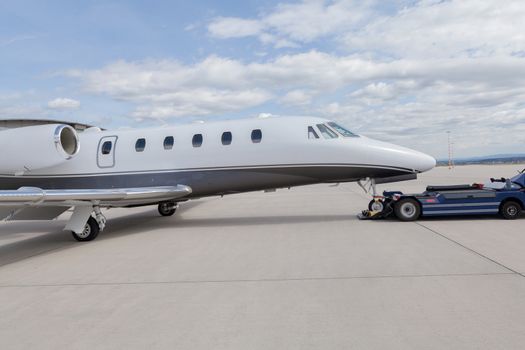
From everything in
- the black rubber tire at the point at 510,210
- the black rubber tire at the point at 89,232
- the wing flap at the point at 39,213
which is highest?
the wing flap at the point at 39,213

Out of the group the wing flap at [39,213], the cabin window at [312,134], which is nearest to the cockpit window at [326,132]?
the cabin window at [312,134]

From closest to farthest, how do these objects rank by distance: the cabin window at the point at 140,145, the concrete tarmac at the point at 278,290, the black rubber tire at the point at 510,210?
the concrete tarmac at the point at 278,290, the black rubber tire at the point at 510,210, the cabin window at the point at 140,145

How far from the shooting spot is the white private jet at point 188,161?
34.8 ft

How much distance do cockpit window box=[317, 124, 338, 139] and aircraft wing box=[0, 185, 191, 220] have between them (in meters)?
3.98

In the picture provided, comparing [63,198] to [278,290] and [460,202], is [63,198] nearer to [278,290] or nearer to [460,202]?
[278,290]

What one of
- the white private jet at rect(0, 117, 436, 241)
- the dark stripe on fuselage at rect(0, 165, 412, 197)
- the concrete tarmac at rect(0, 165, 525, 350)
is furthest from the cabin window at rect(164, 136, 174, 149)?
the concrete tarmac at rect(0, 165, 525, 350)

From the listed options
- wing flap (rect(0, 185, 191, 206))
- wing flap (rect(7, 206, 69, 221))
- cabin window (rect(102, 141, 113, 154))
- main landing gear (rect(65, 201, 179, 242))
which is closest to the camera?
wing flap (rect(0, 185, 191, 206))

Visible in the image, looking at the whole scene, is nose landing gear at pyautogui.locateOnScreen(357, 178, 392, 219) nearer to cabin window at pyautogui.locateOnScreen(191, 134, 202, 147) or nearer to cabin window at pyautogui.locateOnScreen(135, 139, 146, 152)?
cabin window at pyautogui.locateOnScreen(191, 134, 202, 147)

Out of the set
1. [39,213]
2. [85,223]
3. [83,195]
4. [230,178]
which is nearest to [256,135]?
[230,178]

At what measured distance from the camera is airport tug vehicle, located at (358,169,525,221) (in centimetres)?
1020

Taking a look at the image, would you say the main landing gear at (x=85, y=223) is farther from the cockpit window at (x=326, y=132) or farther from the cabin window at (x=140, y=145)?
the cockpit window at (x=326, y=132)

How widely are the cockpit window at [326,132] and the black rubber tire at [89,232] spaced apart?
6.27 m

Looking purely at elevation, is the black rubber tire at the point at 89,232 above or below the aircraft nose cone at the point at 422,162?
below

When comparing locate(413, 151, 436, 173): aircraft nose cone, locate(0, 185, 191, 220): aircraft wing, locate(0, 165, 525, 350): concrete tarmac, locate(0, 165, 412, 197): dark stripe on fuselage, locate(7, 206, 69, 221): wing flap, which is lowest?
locate(0, 165, 525, 350): concrete tarmac
